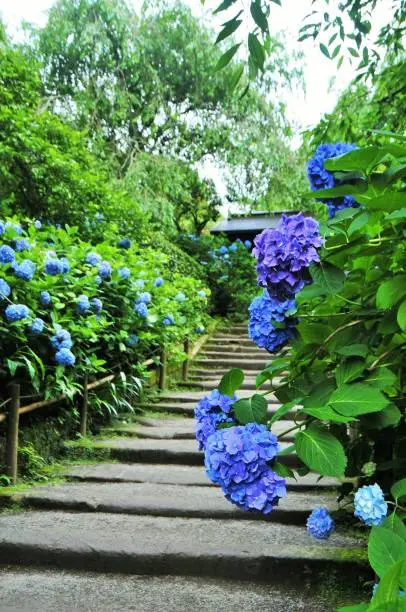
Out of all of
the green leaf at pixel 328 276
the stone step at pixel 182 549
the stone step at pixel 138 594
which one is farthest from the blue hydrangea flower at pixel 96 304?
the green leaf at pixel 328 276

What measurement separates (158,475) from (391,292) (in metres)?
2.81

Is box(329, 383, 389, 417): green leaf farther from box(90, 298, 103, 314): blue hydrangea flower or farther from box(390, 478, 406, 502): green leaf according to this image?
box(90, 298, 103, 314): blue hydrangea flower

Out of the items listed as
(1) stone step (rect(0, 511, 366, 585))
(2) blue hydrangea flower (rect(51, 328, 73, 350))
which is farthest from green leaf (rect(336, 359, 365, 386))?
(2) blue hydrangea flower (rect(51, 328, 73, 350))

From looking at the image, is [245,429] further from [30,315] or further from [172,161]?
[172,161]

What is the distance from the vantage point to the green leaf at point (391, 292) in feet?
3.33

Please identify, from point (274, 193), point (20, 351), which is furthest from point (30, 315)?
point (274, 193)

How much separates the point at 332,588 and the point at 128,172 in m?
8.04

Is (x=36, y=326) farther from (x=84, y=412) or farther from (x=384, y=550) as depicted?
(x=384, y=550)

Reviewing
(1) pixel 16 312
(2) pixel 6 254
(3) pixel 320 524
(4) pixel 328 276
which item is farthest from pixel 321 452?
(2) pixel 6 254

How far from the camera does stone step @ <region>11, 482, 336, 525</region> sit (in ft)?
9.57

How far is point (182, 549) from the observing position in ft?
8.13

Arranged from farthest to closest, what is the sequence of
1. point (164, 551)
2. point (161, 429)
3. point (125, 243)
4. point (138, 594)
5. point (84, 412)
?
point (125, 243)
point (161, 429)
point (84, 412)
point (164, 551)
point (138, 594)

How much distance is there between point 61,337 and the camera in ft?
11.1

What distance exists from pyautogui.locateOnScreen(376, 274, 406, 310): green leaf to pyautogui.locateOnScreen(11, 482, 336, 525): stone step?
2.04m
